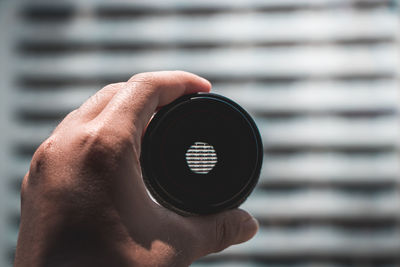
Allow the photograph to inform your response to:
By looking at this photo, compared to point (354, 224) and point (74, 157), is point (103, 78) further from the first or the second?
point (74, 157)

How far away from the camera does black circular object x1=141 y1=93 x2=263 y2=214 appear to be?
0.35 metres

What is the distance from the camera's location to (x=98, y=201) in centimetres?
28

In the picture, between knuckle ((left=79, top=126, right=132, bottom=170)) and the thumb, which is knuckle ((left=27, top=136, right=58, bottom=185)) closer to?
knuckle ((left=79, top=126, right=132, bottom=170))

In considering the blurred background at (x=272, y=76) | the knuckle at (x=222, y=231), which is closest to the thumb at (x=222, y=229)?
the knuckle at (x=222, y=231)

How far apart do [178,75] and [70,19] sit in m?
4.41

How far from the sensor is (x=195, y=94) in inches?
14.7

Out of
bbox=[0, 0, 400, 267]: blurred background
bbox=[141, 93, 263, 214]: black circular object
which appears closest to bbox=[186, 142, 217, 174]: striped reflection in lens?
bbox=[141, 93, 263, 214]: black circular object

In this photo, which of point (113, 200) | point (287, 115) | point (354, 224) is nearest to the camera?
point (113, 200)

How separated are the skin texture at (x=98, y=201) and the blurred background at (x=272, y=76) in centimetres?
378

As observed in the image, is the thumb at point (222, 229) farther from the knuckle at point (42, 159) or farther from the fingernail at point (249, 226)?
the knuckle at point (42, 159)

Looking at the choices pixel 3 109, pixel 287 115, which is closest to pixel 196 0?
pixel 287 115

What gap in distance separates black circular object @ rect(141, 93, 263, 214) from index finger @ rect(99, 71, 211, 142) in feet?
0.06

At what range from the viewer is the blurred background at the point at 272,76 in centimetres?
411

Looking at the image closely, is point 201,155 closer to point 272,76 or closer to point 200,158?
point 200,158
